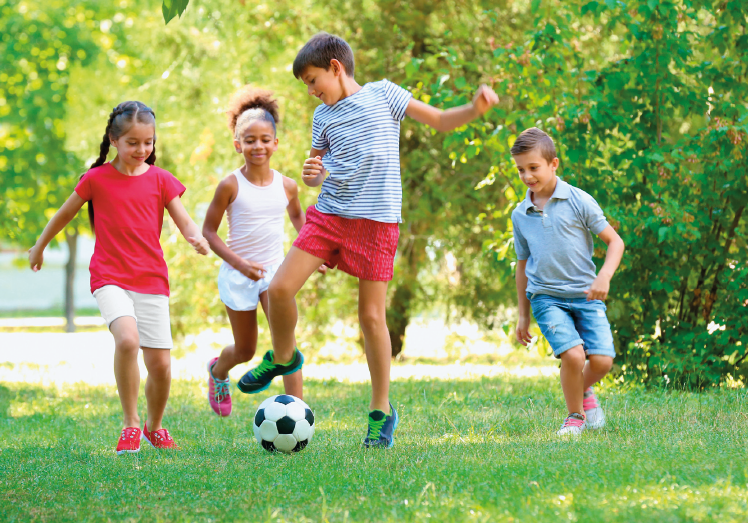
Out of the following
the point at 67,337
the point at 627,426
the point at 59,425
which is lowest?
the point at 67,337

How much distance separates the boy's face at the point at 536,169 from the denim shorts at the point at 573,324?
25.0 inches

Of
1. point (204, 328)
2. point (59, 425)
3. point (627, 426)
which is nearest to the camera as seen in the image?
point (627, 426)

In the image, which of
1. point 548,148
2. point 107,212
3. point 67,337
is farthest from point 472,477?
point 67,337

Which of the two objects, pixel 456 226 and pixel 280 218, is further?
pixel 456 226

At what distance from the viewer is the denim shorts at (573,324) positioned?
14.5 ft

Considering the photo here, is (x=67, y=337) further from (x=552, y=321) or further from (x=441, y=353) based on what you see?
(x=552, y=321)

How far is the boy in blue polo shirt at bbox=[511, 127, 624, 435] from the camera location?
4.45 metres

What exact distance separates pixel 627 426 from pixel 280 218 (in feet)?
8.56

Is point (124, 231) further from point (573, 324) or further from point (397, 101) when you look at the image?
point (573, 324)

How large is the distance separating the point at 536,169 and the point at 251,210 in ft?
6.42

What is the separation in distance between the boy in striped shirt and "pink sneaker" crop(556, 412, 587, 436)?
0.90 metres

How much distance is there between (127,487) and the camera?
3.39 meters

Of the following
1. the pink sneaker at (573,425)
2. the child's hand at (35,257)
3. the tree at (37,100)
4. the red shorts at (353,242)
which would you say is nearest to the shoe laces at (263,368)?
the red shorts at (353,242)

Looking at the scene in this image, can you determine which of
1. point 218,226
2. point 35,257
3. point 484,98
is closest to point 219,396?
point 218,226
